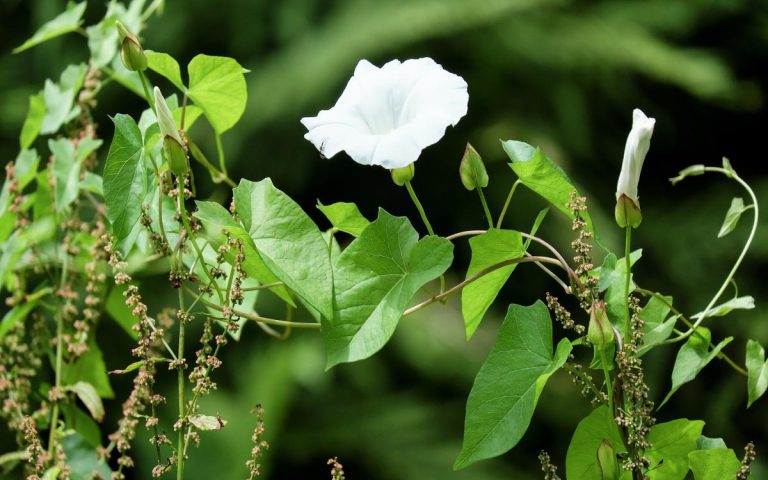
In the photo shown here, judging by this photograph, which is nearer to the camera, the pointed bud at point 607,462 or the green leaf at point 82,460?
the pointed bud at point 607,462

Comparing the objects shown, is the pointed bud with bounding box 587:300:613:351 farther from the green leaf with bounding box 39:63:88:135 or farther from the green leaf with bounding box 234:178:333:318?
the green leaf with bounding box 39:63:88:135

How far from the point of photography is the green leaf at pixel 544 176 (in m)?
0.42

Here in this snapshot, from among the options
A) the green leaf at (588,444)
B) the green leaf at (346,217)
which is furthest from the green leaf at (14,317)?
the green leaf at (588,444)

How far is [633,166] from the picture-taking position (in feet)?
1.27

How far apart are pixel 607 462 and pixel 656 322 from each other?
10 cm

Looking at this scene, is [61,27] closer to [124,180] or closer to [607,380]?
[124,180]

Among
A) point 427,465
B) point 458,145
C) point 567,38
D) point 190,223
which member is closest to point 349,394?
point 427,465

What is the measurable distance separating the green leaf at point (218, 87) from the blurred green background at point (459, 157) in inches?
51.5

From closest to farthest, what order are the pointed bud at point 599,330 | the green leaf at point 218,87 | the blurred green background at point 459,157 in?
the pointed bud at point 599,330
the green leaf at point 218,87
the blurred green background at point 459,157

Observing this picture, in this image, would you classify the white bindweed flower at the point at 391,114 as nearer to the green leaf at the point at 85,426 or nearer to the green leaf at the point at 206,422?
the green leaf at the point at 206,422

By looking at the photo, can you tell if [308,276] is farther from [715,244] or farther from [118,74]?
[715,244]

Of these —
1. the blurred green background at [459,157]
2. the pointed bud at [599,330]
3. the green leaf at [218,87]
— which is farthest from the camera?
the blurred green background at [459,157]

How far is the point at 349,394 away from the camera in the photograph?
2.09 meters

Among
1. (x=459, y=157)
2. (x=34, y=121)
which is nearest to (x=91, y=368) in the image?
(x=34, y=121)
